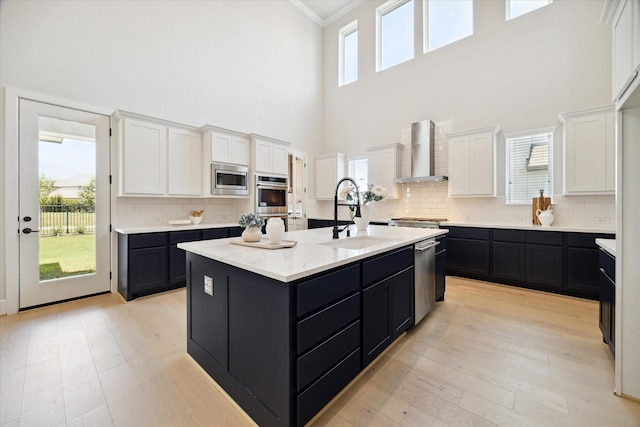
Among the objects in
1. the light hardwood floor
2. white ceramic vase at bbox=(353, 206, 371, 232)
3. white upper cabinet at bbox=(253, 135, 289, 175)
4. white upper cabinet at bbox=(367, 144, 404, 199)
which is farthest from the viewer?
white upper cabinet at bbox=(367, 144, 404, 199)

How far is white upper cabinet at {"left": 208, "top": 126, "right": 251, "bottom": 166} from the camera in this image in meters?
4.45

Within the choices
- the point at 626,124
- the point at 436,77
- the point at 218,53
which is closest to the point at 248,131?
the point at 218,53

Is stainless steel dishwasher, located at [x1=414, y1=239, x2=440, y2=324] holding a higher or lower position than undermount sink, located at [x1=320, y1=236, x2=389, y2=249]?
lower

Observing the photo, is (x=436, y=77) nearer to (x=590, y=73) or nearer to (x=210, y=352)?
(x=590, y=73)

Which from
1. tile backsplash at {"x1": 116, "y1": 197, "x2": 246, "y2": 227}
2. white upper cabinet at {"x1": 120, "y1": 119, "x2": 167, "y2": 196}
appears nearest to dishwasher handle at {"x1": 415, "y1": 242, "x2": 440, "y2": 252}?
tile backsplash at {"x1": 116, "y1": 197, "x2": 246, "y2": 227}

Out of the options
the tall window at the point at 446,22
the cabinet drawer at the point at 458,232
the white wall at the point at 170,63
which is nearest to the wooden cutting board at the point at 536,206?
the cabinet drawer at the point at 458,232

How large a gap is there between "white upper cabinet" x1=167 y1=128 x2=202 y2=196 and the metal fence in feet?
3.37

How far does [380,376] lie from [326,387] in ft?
1.97

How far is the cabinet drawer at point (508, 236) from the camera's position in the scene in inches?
154

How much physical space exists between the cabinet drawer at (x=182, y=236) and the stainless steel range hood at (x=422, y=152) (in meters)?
3.86

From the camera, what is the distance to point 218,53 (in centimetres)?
507

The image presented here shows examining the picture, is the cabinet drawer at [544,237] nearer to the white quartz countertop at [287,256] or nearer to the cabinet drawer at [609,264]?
the cabinet drawer at [609,264]

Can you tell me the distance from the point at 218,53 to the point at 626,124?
18.8ft

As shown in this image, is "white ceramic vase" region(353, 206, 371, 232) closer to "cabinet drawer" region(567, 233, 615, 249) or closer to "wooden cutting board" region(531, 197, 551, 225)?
"cabinet drawer" region(567, 233, 615, 249)
